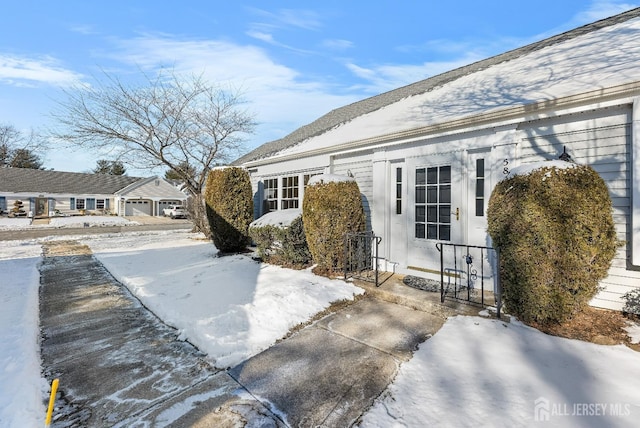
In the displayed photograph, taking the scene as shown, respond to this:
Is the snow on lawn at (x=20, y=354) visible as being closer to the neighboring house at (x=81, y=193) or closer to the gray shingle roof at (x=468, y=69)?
the gray shingle roof at (x=468, y=69)

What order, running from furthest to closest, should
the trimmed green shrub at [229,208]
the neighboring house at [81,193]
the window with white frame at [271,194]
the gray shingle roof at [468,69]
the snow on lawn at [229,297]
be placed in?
the neighboring house at [81,193]
the window with white frame at [271,194]
the trimmed green shrub at [229,208]
the gray shingle roof at [468,69]
the snow on lawn at [229,297]

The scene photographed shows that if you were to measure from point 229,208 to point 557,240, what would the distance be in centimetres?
766

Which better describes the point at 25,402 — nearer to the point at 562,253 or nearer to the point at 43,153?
the point at 562,253

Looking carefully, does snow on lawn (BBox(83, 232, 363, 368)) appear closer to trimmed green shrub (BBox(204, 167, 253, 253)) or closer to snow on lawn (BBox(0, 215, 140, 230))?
trimmed green shrub (BBox(204, 167, 253, 253))

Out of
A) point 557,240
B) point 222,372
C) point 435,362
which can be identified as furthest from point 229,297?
point 557,240

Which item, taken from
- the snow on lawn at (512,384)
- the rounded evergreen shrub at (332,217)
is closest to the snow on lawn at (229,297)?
the rounded evergreen shrub at (332,217)

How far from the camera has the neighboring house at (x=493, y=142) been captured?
11.8ft

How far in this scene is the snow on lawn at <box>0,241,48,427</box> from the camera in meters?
2.26

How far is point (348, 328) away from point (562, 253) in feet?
8.22

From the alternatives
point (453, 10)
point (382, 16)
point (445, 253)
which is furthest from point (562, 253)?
point (382, 16)

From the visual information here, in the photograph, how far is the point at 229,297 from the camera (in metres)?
4.69

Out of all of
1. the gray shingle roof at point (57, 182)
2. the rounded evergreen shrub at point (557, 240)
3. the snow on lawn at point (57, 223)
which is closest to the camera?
the rounded evergreen shrub at point (557, 240)

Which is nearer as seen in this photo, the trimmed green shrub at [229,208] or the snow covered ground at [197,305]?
the snow covered ground at [197,305]

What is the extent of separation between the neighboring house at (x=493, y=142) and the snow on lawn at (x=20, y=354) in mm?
5072
